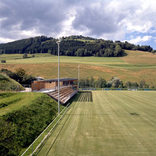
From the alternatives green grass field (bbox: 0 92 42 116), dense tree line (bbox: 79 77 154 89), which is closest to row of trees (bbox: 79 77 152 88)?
dense tree line (bbox: 79 77 154 89)

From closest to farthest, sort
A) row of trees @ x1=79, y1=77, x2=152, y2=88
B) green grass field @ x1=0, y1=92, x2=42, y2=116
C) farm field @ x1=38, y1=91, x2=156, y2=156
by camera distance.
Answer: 1. farm field @ x1=38, y1=91, x2=156, y2=156
2. green grass field @ x1=0, y1=92, x2=42, y2=116
3. row of trees @ x1=79, y1=77, x2=152, y2=88

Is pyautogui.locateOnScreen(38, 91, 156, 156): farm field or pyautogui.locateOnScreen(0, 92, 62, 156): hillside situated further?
pyautogui.locateOnScreen(38, 91, 156, 156): farm field

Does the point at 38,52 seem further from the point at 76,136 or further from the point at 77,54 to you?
the point at 76,136

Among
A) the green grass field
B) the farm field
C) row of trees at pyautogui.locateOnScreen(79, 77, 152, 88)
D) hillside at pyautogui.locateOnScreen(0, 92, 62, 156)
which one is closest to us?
hillside at pyautogui.locateOnScreen(0, 92, 62, 156)

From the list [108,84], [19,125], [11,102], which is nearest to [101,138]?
[19,125]

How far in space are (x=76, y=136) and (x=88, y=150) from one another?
103 inches

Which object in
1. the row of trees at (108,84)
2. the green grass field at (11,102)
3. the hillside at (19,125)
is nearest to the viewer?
the hillside at (19,125)

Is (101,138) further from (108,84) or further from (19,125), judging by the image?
(108,84)

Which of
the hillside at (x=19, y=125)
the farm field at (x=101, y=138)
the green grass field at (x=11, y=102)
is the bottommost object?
the farm field at (x=101, y=138)

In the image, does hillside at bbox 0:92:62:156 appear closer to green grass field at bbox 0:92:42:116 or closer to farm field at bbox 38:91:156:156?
green grass field at bbox 0:92:42:116

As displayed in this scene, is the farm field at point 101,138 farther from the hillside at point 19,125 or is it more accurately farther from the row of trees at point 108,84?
the row of trees at point 108,84

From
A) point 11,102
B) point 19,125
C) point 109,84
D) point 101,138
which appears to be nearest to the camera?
point 19,125

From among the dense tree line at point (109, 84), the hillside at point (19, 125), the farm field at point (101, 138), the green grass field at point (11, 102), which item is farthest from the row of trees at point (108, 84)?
the hillside at point (19, 125)

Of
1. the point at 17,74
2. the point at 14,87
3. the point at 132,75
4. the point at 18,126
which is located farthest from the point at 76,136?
the point at 132,75
